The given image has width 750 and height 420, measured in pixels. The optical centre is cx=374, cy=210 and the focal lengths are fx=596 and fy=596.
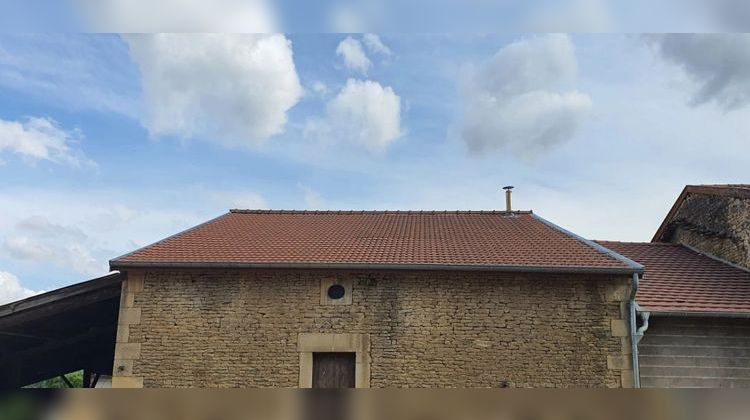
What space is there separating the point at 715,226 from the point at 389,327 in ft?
23.8

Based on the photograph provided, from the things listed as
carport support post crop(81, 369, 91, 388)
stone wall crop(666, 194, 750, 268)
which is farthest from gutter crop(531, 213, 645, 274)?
carport support post crop(81, 369, 91, 388)

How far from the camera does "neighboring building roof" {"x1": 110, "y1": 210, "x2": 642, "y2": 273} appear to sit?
849 centimetres

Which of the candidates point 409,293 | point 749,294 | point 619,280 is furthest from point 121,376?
point 749,294

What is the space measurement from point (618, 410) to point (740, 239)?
11020 millimetres

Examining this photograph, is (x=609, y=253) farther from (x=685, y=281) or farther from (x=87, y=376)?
(x=87, y=376)

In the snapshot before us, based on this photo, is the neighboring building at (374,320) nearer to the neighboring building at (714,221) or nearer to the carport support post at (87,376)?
the neighboring building at (714,221)

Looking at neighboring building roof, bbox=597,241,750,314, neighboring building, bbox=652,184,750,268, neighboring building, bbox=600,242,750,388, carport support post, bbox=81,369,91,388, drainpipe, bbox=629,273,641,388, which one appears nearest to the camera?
drainpipe, bbox=629,273,641,388

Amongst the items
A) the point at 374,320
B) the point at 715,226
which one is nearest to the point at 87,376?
the point at 374,320

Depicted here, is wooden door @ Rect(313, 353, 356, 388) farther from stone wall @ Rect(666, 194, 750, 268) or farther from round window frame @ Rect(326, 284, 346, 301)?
stone wall @ Rect(666, 194, 750, 268)

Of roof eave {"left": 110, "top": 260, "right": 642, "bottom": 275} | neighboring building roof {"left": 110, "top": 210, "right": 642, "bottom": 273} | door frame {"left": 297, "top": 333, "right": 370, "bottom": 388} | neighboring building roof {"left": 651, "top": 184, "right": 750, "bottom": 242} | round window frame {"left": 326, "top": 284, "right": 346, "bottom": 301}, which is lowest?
door frame {"left": 297, "top": 333, "right": 370, "bottom": 388}

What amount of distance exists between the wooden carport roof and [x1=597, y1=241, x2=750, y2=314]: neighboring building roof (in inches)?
323

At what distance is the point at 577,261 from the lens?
8.58m

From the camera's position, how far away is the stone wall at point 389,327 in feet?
26.9

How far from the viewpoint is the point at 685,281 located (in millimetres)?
9938
